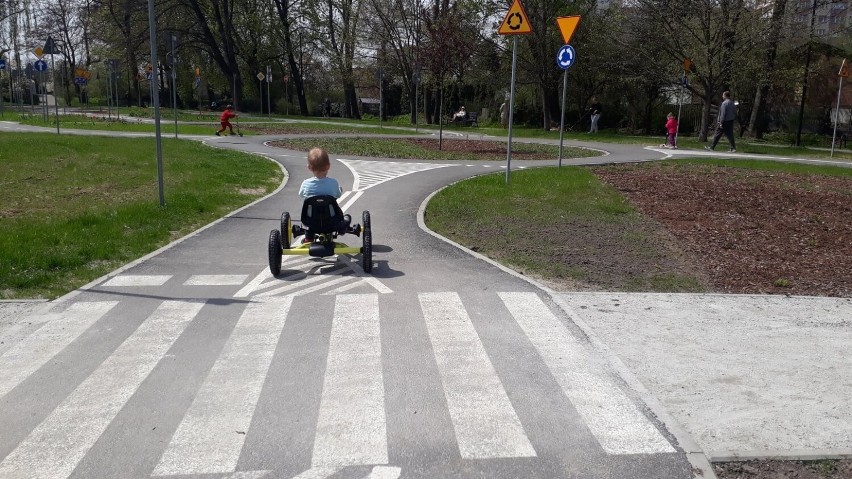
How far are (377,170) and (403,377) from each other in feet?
47.3

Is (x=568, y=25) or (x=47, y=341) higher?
(x=568, y=25)

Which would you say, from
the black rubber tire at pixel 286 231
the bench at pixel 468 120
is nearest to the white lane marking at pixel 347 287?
the black rubber tire at pixel 286 231

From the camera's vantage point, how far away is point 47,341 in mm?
5941

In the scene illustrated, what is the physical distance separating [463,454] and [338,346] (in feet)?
6.55

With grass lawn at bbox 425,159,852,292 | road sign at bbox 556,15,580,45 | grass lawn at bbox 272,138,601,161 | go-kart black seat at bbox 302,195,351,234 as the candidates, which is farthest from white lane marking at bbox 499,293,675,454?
grass lawn at bbox 272,138,601,161

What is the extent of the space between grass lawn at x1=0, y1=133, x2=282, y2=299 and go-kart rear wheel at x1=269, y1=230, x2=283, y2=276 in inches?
79.2

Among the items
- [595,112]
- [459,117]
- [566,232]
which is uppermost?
[595,112]

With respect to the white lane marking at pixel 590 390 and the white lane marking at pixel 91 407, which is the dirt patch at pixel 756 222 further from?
the white lane marking at pixel 91 407

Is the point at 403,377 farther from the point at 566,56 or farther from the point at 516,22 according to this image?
the point at 566,56

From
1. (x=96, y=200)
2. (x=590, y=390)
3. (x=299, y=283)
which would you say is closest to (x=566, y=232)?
(x=299, y=283)

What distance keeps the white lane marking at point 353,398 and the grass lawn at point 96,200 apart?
10.9ft

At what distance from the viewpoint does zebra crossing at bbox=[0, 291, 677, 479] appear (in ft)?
13.5

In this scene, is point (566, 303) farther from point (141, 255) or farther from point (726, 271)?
point (141, 255)

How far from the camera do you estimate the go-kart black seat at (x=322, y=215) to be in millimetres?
8281
